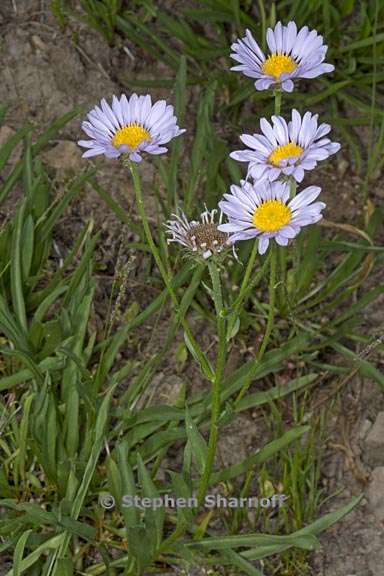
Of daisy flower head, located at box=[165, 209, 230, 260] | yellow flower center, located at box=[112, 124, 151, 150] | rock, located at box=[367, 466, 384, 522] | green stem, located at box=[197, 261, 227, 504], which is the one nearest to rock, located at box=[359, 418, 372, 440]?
rock, located at box=[367, 466, 384, 522]

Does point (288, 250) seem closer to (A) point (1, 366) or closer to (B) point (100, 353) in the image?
(B) point (100, 353)

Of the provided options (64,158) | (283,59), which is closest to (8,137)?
(64,158)

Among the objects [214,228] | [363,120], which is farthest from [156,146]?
[363,120]

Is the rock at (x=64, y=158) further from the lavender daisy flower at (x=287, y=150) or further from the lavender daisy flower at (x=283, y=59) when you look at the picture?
the lavender daisy flower at (x=287, y=150)

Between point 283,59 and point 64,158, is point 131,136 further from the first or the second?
point 64,158

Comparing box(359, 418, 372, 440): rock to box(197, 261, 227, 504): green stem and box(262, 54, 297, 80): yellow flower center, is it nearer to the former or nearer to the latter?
box(197, 261, 227, 504): green stem

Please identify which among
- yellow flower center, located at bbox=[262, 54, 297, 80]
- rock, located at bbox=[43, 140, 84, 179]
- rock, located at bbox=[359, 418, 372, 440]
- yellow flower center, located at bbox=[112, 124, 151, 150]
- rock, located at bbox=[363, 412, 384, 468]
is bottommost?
rock, located at bbox=[363, 412, 384, 468]
